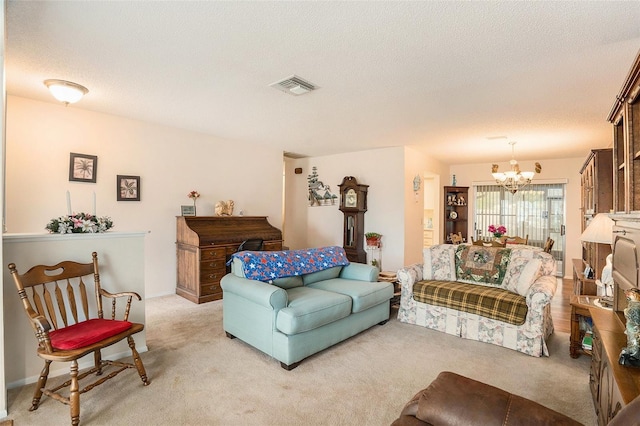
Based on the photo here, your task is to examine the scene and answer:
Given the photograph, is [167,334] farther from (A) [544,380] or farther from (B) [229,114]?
(A) [544,380]

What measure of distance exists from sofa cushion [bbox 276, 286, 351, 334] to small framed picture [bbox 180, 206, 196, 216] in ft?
8.55

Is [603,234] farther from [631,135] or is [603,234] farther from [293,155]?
[293,155]

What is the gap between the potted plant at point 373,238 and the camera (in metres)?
5.98

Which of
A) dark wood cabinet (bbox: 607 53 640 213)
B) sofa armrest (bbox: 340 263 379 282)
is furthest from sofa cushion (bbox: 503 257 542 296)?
sofa armrest (bbox: 340 263 379 282)

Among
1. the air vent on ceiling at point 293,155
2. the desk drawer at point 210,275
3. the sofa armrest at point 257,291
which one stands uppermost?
the air vent on ceiling at point 293,155

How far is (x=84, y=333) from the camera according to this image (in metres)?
2.08

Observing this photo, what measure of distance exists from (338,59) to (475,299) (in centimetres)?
253

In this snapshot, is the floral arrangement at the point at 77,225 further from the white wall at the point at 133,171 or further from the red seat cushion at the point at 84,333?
the white wall at the point at 133,171

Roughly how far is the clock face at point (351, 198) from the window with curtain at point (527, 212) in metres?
3.42

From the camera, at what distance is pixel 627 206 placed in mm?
2211

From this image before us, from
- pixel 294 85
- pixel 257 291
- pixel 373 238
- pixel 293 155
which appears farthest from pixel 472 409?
pixel 293 155

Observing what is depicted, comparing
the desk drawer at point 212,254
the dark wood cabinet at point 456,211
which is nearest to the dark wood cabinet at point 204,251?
the desk drawer at point 212,254

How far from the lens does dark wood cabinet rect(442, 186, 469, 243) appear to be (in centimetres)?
757

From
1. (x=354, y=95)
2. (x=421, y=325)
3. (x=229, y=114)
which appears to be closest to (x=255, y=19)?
(x=354, y=95)
